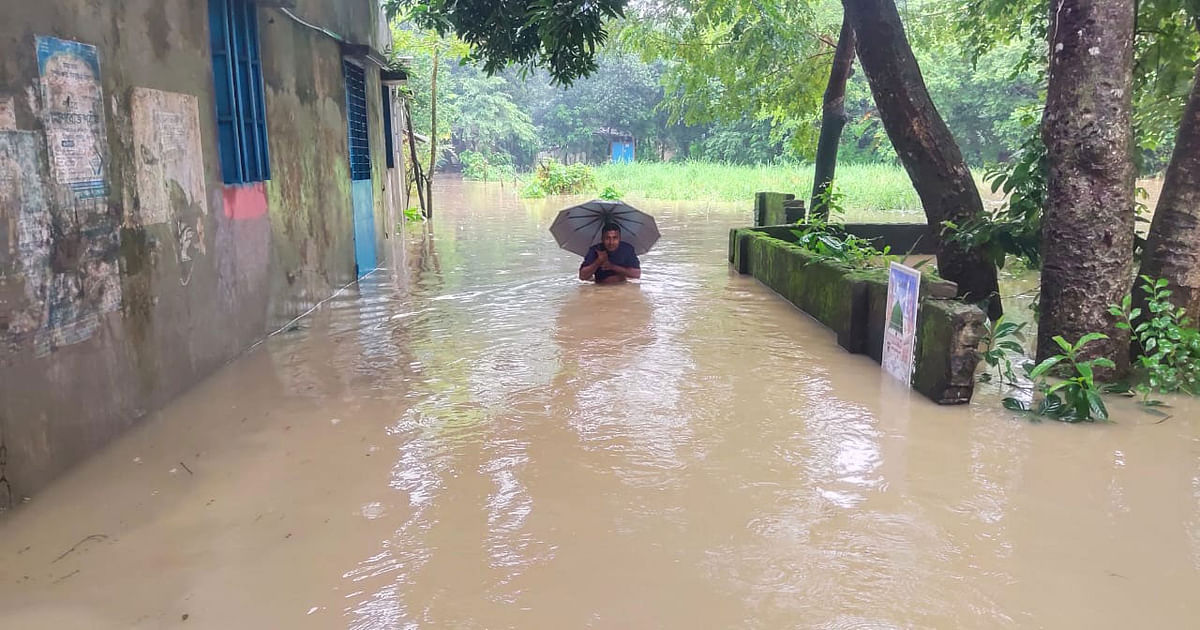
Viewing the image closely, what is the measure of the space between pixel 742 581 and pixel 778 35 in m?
13.6

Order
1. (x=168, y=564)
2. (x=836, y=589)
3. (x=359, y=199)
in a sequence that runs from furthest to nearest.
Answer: (x=359, y=199), (x=168, y=564), (x=836, y=589)

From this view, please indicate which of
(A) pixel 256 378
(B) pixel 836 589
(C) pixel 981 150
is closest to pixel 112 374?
(A) pixel 256 378

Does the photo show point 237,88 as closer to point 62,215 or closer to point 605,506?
point 62,215

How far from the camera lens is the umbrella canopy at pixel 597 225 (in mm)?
10227

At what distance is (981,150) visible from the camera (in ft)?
120

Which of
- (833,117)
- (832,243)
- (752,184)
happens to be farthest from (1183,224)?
(752,184)

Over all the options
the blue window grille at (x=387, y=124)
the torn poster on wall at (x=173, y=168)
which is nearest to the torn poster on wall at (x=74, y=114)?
the torn poster on wall at (x=173, y=168)

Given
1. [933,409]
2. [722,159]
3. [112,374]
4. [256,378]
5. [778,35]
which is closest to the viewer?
[112,374]

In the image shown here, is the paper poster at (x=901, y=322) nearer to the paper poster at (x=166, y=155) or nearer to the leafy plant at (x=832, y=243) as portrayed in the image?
the leafy plant at (x=832, y=243)

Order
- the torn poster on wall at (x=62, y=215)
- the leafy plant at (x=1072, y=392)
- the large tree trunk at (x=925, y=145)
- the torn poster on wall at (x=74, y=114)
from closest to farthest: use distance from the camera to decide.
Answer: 1. the torn poster on wall at (x=62, y=215)
2. the torn poster on wall at (x=74, y=114)
3. the leafy plant at (x=1072, y=392)
4. the large tree trunk at (x=925, y=145)

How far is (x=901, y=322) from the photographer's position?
20.3 feet

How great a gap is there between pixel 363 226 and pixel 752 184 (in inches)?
774

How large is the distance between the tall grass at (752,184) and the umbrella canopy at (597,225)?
48.6 feet

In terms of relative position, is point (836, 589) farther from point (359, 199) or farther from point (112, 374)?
point (359, 199)
